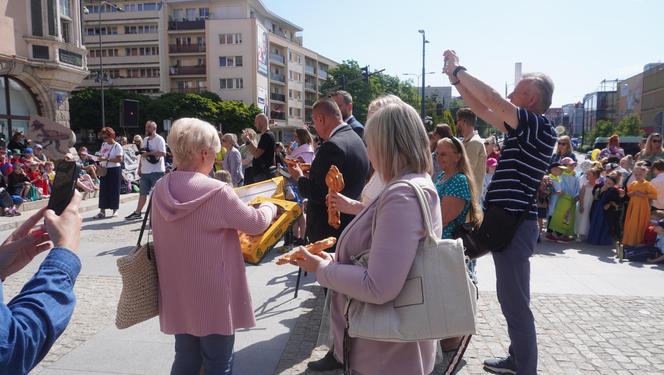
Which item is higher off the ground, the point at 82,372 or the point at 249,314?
the point at 249,314

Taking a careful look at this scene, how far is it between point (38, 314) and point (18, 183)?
12.4 m

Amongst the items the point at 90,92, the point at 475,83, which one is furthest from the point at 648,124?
the point at 475,83

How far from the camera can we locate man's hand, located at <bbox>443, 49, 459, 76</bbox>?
292 cm

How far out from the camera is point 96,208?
12.5 metres

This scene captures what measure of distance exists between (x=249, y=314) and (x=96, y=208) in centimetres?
1137

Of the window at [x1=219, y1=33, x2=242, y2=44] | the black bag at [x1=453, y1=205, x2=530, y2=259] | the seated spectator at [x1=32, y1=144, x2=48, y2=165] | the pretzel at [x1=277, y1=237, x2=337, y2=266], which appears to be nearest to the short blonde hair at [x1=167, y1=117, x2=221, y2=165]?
the pretzel at [x1=277, y1=237, x2=337, y2=266]

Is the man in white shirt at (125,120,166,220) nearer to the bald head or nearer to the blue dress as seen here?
the bald head

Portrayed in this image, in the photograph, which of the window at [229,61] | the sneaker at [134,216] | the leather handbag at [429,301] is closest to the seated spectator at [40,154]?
the sneaker at [134,216]

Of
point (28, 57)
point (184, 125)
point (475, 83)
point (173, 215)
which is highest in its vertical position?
point (28, 57)

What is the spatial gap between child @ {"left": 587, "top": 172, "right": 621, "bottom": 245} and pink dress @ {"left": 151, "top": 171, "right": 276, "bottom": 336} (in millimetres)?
8190

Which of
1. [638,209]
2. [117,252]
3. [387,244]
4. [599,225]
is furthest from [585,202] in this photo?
[387,244]

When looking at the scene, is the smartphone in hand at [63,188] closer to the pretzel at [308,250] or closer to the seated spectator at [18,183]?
the pretzel at [308,250]

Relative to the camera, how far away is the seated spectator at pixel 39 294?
4.04ft

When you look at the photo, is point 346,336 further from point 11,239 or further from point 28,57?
point 28,57
